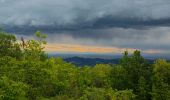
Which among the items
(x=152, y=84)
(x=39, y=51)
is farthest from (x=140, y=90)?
(x=39, y=51)

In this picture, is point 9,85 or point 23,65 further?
point 23,65

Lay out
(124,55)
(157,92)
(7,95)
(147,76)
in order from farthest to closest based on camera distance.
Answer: (124,55)
(147,76)
(157,92)
(7,95)

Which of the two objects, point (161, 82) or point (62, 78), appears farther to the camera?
point (161, 82)

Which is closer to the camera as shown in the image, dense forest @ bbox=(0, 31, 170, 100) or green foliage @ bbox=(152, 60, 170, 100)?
dense forest @ bbox=(0, 31, 170, 100)

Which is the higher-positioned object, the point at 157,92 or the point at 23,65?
the point at 23,65

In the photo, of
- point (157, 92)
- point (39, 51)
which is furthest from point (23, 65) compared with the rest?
point (157, 92)

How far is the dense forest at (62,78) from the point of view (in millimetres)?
47406

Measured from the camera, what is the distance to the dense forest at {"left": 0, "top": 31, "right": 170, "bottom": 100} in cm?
4741

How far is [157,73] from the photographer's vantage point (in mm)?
93875

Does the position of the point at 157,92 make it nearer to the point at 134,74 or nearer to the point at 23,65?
the point at 134,74

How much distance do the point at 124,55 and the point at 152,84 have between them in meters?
12.2

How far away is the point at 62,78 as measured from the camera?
271 ft

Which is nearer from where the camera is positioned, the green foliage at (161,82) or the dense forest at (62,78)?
the dense forest at (62,78)

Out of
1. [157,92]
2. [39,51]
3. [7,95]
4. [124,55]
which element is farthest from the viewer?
[124,55]
